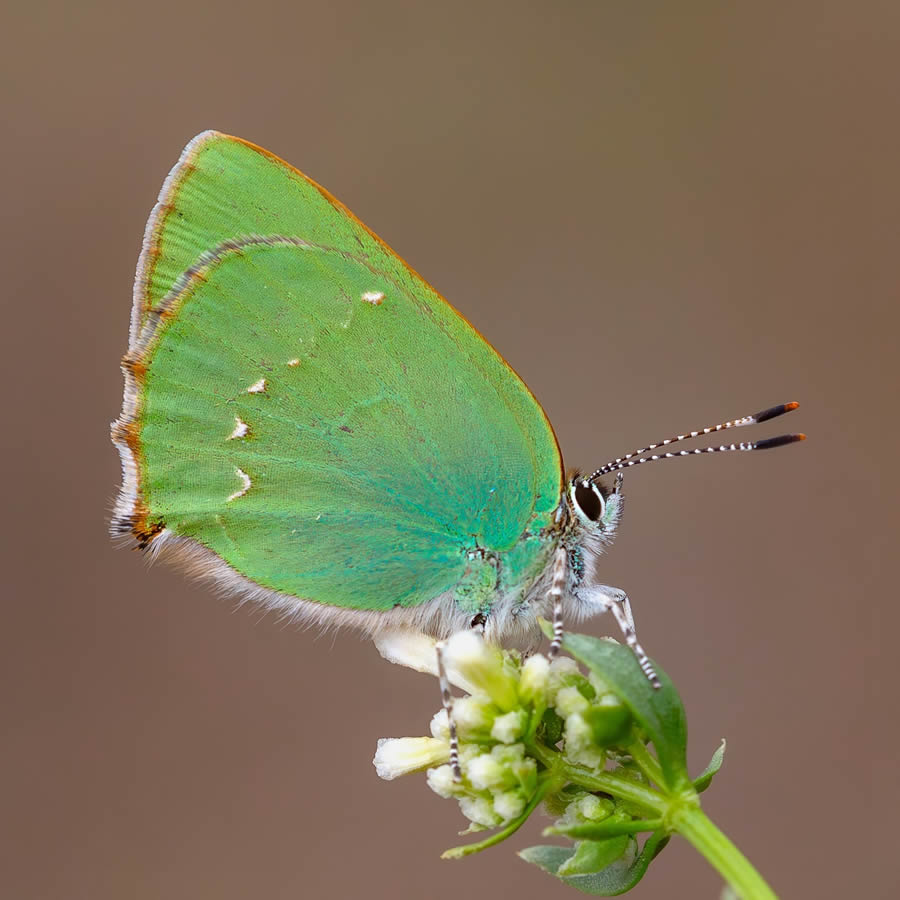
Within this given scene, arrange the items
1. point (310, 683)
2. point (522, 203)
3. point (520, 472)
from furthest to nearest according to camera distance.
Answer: point (522, 203), point (310, 683), point (520, 472)

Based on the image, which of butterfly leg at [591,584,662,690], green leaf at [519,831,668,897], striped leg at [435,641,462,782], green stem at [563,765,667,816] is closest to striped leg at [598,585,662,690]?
butterfly leg at [591,584,662,690]

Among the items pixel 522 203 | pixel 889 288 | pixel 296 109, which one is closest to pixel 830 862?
pixel 889 288

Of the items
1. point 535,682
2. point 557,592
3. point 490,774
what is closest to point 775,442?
point 557,592

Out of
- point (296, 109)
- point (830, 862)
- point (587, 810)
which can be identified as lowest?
point (830, 862)

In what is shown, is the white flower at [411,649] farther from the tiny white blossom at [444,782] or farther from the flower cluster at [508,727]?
the tiny white blossom at [444,782]

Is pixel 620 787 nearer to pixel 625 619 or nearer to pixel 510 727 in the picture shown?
pixel 510 727

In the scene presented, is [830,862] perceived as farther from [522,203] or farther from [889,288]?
[522,203]
